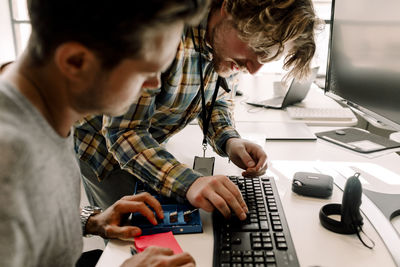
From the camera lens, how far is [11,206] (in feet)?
1.62

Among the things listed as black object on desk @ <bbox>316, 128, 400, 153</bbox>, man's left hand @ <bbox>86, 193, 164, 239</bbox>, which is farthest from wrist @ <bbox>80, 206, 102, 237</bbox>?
black object on desk @ <bbox>316, 128, 400, 153</bbox>

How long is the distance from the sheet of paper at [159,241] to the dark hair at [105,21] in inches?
15.5

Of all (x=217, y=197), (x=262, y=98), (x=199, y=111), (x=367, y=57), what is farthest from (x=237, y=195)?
(x=262, y=98)

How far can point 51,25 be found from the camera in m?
0.54

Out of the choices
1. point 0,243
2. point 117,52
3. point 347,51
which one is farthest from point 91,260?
point 347,51

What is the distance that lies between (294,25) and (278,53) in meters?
0.09

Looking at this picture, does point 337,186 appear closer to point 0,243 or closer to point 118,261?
point 118,261

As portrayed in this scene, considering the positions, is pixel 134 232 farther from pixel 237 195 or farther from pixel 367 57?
pixel 367 57

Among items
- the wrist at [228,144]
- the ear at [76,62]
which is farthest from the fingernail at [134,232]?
the wrist at [228,144]

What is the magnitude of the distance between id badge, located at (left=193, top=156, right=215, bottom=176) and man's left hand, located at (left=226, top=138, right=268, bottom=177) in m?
0.07

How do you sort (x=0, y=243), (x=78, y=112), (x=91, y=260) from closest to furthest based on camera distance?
1. (x=0, y=243)
2. (x=78, y=112)
3. (x=91, y=260)

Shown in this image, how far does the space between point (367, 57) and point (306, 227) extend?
1.88 feet

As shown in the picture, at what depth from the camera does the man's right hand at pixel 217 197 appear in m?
0.85

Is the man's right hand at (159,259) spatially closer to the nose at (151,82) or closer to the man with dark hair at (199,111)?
the man with dark hair at (199,111)
